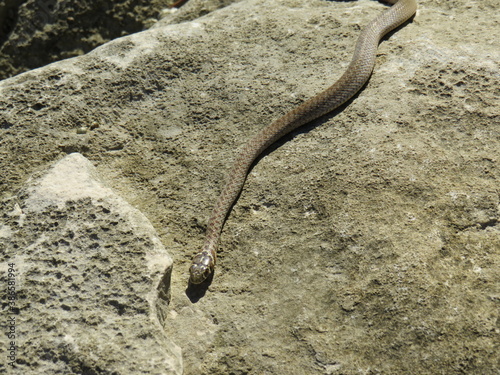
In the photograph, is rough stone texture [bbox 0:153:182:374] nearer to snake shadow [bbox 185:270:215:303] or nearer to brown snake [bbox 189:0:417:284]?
snake shadow [bbox 185:270:215:303]

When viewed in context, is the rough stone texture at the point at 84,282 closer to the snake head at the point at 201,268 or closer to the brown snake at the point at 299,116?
the snake head at the point at 201,268

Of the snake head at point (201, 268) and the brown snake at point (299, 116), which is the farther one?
the brown snake at point (299, 116)

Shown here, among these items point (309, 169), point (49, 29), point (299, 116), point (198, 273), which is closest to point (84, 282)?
point (198, 273)

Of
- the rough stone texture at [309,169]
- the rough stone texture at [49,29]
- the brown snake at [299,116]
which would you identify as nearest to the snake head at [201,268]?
the brown snake at [299,116]

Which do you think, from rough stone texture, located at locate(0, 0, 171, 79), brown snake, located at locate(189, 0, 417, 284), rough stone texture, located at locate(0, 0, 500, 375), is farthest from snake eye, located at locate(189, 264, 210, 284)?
rough stone texture, located at locate(0, 0, 171, 79)

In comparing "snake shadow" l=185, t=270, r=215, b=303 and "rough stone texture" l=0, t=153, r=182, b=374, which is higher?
"rough stone texture" l=0, t=153, r=182, b=374

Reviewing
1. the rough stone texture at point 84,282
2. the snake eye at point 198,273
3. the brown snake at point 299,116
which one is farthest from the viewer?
the brown snake at point 299,116

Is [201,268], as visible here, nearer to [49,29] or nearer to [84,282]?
[84,282]

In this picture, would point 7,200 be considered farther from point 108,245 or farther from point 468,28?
point 468,28
